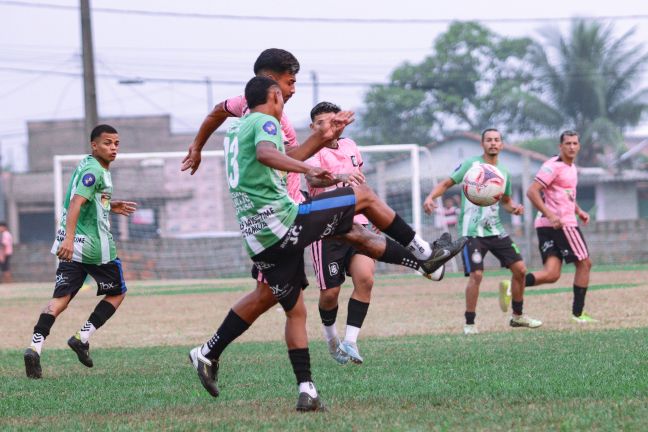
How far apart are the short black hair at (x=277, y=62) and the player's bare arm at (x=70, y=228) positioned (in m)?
2.72

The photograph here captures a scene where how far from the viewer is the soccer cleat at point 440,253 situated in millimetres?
6754

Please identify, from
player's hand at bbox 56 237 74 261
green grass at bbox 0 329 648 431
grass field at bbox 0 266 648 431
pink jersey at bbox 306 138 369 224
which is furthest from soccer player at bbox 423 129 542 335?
player's hand at bbox 56 237 74 261

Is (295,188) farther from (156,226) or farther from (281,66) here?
(156,226)

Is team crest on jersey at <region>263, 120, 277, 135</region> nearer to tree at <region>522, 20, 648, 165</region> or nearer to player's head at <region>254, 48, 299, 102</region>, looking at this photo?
player's head at <region>254, 48, 299, 102</region>

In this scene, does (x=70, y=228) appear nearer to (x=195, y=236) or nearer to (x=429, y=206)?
(x=429, y=206)

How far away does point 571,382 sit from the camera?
6.83 meters

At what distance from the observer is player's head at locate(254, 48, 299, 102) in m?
6.92

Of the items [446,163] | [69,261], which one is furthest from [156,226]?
[69,261]

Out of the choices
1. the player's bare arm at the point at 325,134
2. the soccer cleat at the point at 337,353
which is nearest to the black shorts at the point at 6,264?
the soccer cleat at the point at 337,353

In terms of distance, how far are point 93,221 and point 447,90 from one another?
177ft

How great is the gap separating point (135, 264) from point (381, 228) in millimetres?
26908

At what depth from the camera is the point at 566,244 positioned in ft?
41.5

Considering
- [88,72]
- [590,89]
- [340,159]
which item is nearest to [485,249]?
[340,159]

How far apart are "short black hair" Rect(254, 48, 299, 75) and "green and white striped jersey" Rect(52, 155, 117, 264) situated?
108 inches
